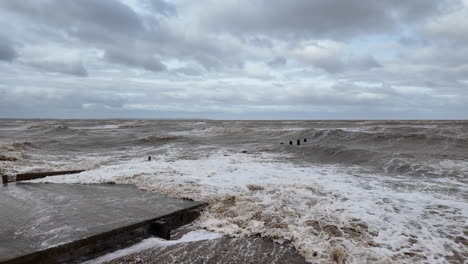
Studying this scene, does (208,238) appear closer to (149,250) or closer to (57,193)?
(149,250)

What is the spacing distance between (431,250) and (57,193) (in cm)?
685

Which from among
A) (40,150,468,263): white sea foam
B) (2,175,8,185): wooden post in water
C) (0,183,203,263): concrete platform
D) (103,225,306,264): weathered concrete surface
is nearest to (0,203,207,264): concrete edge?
(0,183,203,263): concrete platform

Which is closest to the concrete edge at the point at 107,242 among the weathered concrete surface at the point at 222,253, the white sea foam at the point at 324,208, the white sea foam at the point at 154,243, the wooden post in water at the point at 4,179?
the white sea foam at the point at 154,243

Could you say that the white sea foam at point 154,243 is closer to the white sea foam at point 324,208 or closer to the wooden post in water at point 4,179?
the white sea foam at point 324,208

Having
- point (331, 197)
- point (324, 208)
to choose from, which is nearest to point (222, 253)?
point (324, 208)

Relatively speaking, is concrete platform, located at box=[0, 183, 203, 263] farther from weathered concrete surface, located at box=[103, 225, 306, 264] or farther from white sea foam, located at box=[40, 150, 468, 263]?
white sea foam, located at box=[40, 150, 468, 263]

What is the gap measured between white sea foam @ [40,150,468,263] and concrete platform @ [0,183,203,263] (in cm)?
70

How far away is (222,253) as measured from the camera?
3932 mm

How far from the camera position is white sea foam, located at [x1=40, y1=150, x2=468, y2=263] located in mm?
4160

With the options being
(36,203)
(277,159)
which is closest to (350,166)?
(277,159)

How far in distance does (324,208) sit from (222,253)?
8.43 ft

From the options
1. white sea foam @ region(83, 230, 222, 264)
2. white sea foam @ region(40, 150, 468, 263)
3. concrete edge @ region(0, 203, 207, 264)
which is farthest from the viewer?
white sea foam @ region(40, 150, 468, 263)

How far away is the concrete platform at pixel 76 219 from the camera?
365 centimetres

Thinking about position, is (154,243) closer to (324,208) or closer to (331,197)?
(324,208)
